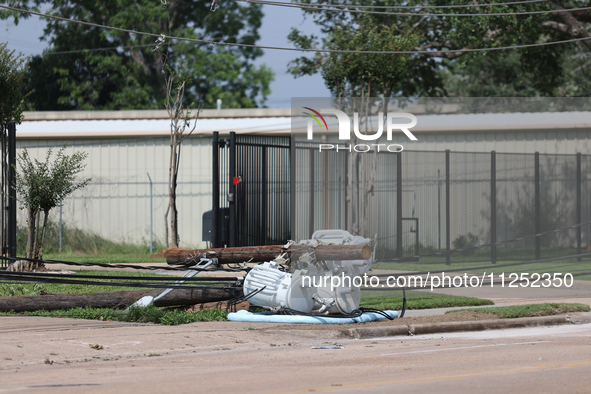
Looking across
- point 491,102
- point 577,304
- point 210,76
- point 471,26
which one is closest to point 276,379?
point 577,304

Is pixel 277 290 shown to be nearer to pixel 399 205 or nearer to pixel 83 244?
pixel 399 205

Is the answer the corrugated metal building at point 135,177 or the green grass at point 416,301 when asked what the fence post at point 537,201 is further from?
the corrugated metal building at point 135,177

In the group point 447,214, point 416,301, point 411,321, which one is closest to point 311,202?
point 416,301

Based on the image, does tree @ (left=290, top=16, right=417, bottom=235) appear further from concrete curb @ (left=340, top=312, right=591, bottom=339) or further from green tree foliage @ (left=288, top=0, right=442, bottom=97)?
concrete curb @ (left=340, top=312, right=591, bottom=339)

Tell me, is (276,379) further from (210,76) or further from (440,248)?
(210,76)

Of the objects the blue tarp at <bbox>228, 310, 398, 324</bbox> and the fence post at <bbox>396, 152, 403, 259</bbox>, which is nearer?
the blue tarp at <bbox>228, 310, 398, 324</bbox>

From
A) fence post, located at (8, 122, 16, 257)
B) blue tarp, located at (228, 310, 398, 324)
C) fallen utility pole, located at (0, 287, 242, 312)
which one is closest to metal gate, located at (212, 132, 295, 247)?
fence post, located at (8, 122, 16, 257)

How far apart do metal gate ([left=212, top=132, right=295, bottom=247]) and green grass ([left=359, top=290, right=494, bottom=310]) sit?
16.7ft

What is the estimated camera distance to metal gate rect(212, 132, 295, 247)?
19.4 metres

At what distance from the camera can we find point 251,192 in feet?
65.5

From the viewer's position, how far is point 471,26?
82.7ft

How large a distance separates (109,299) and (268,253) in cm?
285

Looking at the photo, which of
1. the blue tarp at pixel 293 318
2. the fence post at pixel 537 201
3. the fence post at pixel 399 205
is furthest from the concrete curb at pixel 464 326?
the fence post at pixel 537 201

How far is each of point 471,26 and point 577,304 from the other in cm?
1408
